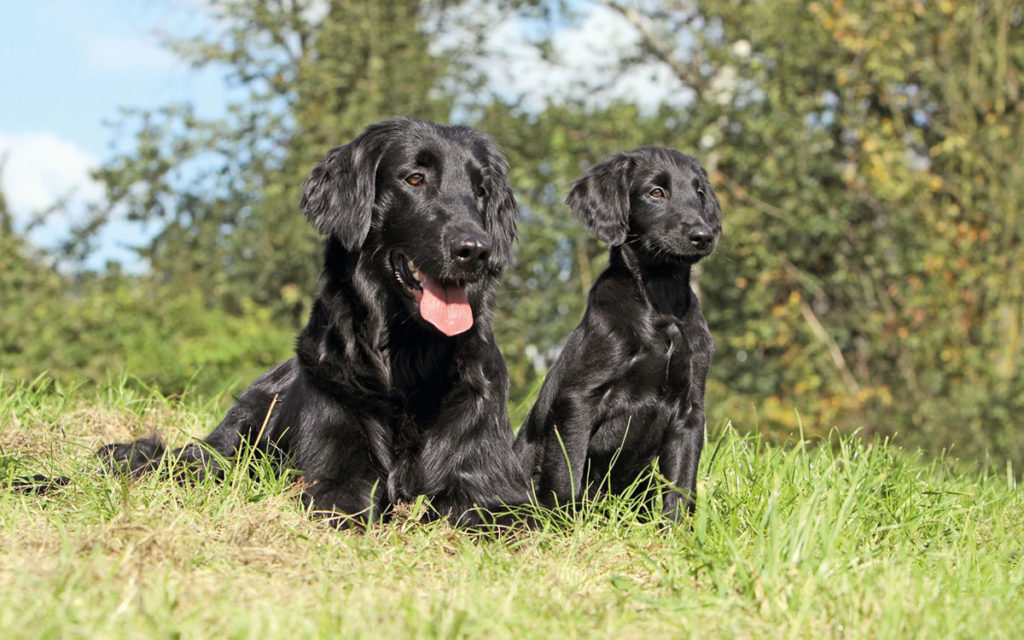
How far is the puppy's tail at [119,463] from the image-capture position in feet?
10.2

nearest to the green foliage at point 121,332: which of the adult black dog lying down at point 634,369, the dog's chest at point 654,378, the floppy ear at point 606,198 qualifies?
the floppy ear at point 606,198

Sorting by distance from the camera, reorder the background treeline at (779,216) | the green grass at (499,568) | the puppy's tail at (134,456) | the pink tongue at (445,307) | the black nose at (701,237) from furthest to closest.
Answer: the background treeline at (779,216) < the black nose at (701,237) < the puppy's tail at (134,456) < the pink tongue at (445,307) < the green grass at (499,568)

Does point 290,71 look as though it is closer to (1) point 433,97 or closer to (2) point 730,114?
(1) point 433,97

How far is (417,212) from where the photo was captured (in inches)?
123

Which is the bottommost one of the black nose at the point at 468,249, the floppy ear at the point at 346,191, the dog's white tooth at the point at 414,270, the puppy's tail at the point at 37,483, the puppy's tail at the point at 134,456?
the puppy's tail at the point at 134,456

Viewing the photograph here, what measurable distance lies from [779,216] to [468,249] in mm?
7435

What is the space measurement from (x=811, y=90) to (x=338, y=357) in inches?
318

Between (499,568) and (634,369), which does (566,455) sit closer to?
(634,369)

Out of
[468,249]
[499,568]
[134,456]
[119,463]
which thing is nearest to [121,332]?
[134,456]

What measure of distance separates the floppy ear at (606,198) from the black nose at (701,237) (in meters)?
0.31

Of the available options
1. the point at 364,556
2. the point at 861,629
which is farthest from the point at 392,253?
the point at 861,629

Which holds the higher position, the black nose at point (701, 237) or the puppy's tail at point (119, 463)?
the black nose at point (701, 237)

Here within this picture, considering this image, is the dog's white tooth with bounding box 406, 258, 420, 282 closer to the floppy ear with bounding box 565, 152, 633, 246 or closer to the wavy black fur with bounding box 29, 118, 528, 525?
the wavy black fur with bounding box 29, 118, 528, 525

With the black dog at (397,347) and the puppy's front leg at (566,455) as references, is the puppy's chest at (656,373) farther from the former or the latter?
the black dog at (397,347)
